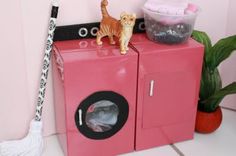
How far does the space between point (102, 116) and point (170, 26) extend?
0.41m

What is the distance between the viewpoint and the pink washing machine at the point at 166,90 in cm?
127

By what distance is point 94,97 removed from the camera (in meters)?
1.24

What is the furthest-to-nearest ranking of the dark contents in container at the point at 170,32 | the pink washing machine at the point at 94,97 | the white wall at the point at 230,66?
the white wall at the point at 230,66, the dark contents in container at the point at 170,32, the pink washing machine at the point at 94,97

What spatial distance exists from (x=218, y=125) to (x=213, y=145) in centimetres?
10

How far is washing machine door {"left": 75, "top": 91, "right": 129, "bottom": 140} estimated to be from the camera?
4.09 feet

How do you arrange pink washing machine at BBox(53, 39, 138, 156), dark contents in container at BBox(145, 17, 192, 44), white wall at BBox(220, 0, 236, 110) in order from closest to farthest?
pink washing machine at BBox(53, 39, 138, 156)
dark contents in container at BBox(145, 17, 192, 44)
white wall at BBox(220, 0, 236, 110)

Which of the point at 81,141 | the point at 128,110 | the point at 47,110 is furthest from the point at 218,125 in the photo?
the point at 47,110

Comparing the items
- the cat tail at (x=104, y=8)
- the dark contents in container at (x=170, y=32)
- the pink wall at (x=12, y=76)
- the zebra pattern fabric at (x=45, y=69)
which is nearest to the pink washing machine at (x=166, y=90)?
the dark contents in container at (x=170, y=32)

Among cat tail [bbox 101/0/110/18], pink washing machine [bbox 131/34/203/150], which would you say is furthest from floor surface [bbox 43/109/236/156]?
cat tail [bbox 101/0/110/18]

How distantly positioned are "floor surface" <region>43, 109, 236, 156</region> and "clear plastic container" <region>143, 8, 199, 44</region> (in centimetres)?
43

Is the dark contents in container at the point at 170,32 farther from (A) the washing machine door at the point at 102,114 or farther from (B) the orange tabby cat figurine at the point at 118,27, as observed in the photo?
(A) the washing machine door at the point at 102,114

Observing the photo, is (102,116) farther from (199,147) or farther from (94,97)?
(199,147)

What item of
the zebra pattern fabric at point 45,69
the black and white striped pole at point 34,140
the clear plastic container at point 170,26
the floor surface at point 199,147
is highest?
the clear plastic container at point 170,26

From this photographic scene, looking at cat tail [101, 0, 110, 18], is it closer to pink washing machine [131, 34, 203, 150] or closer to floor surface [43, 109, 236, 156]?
pink washing machine [131, 34, 203, 150]
